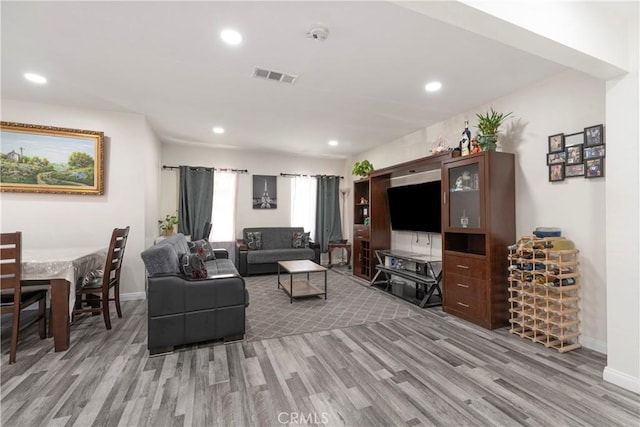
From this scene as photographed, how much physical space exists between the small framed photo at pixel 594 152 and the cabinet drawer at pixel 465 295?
150cm

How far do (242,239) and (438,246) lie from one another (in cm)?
399

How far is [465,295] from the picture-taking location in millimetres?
3258

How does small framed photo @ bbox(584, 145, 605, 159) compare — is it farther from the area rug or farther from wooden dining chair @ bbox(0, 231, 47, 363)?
wooden dining chair @ bbox(0, 231, 47, 363)

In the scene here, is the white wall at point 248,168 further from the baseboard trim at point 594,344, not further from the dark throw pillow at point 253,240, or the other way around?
the baseboard trim at point 594,344

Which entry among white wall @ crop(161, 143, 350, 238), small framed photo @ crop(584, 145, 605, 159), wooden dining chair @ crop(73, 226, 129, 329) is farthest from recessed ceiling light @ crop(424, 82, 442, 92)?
white wall @ crop(161, 143, 350, 238)

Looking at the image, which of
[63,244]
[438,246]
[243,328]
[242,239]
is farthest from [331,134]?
[63,244]

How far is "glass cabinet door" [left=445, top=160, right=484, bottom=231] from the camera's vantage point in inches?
124

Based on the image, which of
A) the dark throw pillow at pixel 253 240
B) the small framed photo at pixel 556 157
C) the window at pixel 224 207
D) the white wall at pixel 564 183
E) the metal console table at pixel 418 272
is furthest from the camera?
the window at pixel 224 207

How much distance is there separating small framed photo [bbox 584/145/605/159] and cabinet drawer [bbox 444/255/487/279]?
1.33m

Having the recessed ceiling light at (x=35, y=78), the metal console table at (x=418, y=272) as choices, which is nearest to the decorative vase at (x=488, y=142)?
the metal console table at (x=418, y=272)

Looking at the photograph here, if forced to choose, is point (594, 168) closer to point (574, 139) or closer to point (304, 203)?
point (574, 139)

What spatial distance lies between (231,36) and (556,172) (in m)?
3.25

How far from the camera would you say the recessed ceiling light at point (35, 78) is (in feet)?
9.34

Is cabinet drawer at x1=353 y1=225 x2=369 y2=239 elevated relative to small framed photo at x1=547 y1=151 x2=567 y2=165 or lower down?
lower down
